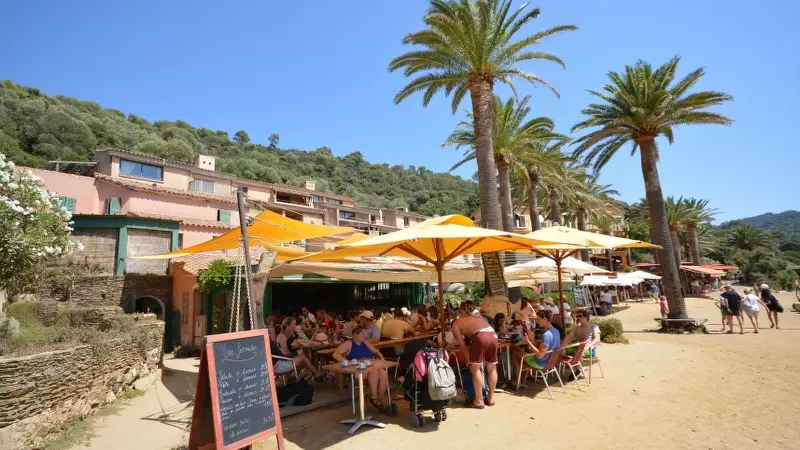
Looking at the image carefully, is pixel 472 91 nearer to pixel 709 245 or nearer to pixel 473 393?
pixel 473 393

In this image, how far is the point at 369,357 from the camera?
6121 mm

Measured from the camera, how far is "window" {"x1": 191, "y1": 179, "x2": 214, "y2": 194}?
29297mm

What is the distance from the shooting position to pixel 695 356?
370 inches

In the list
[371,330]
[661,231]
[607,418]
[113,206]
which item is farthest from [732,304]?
[113,206]

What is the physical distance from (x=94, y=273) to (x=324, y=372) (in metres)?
14.3

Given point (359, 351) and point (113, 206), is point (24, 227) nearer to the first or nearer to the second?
point (359, 351)

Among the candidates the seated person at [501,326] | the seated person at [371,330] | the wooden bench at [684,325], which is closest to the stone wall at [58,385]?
the seated person at [371,330]

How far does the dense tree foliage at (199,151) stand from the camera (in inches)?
1526

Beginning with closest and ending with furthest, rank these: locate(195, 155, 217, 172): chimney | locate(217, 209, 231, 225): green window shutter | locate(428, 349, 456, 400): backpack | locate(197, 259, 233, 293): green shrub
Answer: locate(428, 349, 456, 400): backpack < locate(197, 259, 233, 293): green shrub < locate(217, 209, 231, 225): green window shutter < locate(195, 155, 217, 172): chimney

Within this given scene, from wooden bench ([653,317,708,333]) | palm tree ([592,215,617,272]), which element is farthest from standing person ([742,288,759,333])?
palm tree ([592,215,617,272])

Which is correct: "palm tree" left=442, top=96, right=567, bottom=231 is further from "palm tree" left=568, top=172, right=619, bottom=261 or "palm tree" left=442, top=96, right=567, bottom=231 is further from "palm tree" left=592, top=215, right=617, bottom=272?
"palm tree" left=592, top=215, right=617, bottom=272

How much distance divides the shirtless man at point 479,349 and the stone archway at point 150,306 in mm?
14997

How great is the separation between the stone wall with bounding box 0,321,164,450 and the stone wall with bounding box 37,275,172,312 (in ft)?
29.5

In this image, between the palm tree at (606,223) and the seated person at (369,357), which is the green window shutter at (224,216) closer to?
the seated person at (369,357)
